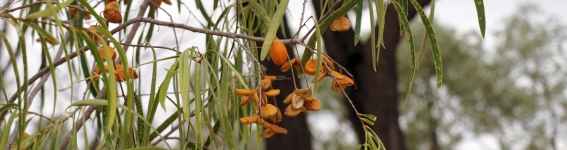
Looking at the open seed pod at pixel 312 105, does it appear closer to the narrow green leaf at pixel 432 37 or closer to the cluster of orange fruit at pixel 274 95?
the cluster of orange fruit at pixel 274 95

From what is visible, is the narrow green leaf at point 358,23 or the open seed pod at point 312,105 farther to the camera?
the narrow green leaf at point 358,23

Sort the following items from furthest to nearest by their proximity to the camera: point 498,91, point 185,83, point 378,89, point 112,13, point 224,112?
1. point 498,91
2. point 378,89
3. point 112,13
4. point 224,112
5. point 185,83

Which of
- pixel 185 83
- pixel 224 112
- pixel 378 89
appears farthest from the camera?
pixel 378 89

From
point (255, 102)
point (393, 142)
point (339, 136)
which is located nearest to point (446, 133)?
point (339, 136)

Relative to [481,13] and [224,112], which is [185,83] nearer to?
[224,112]

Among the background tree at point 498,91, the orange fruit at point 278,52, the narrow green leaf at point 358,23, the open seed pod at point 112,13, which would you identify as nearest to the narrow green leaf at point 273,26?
the orange fruit at point 278,52

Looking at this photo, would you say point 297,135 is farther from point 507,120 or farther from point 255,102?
point 507,120

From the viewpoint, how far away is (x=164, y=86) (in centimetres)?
53

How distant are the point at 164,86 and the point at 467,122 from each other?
6.94 metres

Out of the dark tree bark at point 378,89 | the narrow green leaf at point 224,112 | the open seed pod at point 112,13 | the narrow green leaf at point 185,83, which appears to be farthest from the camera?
the dark tree bark at point 378,89

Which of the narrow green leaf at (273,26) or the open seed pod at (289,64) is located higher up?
the narrow green leaf at (273,26)

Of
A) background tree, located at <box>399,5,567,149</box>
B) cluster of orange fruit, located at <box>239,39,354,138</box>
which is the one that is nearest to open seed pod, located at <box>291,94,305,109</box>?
cluster of orange fruit, located at <box>239,39,354,138</box>

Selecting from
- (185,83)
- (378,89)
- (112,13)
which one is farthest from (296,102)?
(378,89)

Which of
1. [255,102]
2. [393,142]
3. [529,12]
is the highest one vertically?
[529,12]
